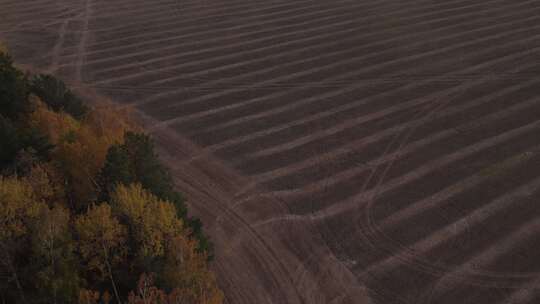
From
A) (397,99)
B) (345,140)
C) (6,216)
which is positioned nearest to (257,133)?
(345,140)

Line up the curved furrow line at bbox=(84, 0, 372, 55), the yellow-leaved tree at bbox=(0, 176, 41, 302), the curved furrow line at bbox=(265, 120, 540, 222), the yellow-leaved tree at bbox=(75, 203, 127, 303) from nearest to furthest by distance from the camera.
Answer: the yellow-leaved tree at bbox=(0, 176, 41, 302) → the yellow-leaved tree at bbox=(75, 203, 127, 303) → the curved furrow line at bbox=(265, 120, 540, 222) → the curved furrow line at bbox=(84, 0, 372, 55)

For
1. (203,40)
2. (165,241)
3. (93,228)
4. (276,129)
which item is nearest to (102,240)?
(93,228)

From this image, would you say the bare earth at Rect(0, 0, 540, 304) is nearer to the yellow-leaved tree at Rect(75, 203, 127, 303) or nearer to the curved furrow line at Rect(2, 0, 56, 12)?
the curved furrow line at Rect(2, 0, 56, 12)

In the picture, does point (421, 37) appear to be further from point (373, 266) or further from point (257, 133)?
point (373, 266)

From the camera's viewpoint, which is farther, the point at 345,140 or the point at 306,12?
the point at 306,12

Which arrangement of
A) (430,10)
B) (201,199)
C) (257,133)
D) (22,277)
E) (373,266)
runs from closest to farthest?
(22,277)
(373,266)
(201,199)
(257,133)
(430,10)

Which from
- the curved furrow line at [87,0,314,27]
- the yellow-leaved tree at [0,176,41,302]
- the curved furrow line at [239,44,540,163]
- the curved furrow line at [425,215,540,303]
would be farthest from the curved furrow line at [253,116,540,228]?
the curved furrow line at [87,0,314,27]

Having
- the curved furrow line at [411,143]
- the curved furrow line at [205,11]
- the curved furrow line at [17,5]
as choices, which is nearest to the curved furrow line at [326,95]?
the curved furrow line at [411,143]
